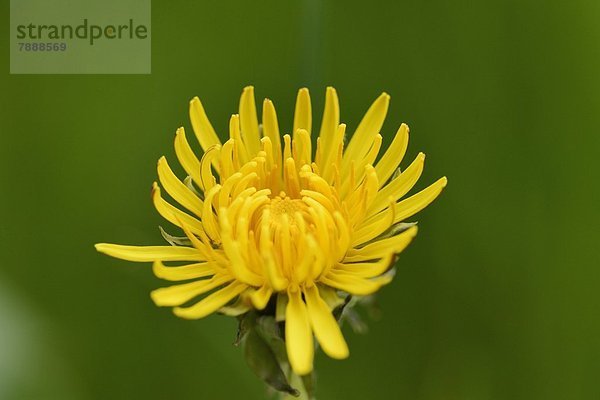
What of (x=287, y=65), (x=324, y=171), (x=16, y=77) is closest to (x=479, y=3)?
(x=287, y=65)

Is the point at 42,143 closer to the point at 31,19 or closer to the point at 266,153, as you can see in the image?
the point at 31,19

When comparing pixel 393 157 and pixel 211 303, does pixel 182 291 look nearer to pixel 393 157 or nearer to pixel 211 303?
pixel 211 303

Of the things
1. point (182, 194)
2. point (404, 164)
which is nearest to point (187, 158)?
point (182, 194)

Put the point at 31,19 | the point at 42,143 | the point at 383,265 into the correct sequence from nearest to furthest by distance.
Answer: the point at 383,265 < the point at 31,19 < the point at 42,143

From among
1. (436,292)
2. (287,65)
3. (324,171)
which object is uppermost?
(287,65)

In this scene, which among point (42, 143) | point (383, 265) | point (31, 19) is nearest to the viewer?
point (383, 265)

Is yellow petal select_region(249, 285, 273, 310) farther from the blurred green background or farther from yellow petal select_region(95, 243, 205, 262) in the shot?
the blurred green background

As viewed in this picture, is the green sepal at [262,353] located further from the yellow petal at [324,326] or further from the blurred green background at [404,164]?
the blurred green background at [404,164]
